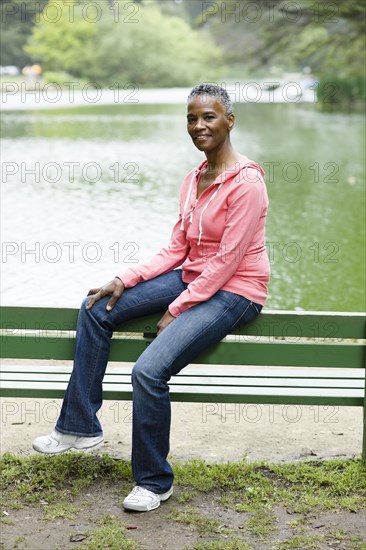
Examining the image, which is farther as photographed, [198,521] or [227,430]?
[227,430]

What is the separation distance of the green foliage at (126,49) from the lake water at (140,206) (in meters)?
28.0

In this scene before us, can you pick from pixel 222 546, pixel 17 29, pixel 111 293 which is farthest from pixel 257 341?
pixel 17 29

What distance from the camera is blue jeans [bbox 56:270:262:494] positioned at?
3537 mm

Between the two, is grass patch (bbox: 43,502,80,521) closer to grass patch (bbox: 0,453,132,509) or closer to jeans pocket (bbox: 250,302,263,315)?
grass patch (bbox: 0,453,132,509)

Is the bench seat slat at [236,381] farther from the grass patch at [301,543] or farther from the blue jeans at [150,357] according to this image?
the grass patch at [301,543]

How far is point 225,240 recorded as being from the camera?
12.0ft

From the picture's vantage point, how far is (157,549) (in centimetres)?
329

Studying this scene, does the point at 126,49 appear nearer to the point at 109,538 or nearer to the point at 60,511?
the point at 60,511

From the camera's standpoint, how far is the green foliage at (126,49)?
53.0m

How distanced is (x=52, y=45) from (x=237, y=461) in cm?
5263

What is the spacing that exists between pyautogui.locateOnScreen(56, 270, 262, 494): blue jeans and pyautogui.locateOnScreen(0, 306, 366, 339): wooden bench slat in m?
0.07

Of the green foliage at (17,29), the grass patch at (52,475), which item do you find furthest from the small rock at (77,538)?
the green foliage at (17,29)

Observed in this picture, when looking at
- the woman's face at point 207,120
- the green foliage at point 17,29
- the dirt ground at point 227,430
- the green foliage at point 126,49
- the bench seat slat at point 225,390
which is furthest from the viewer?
the green foliage at point 126,49

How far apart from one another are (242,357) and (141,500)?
0.70m
